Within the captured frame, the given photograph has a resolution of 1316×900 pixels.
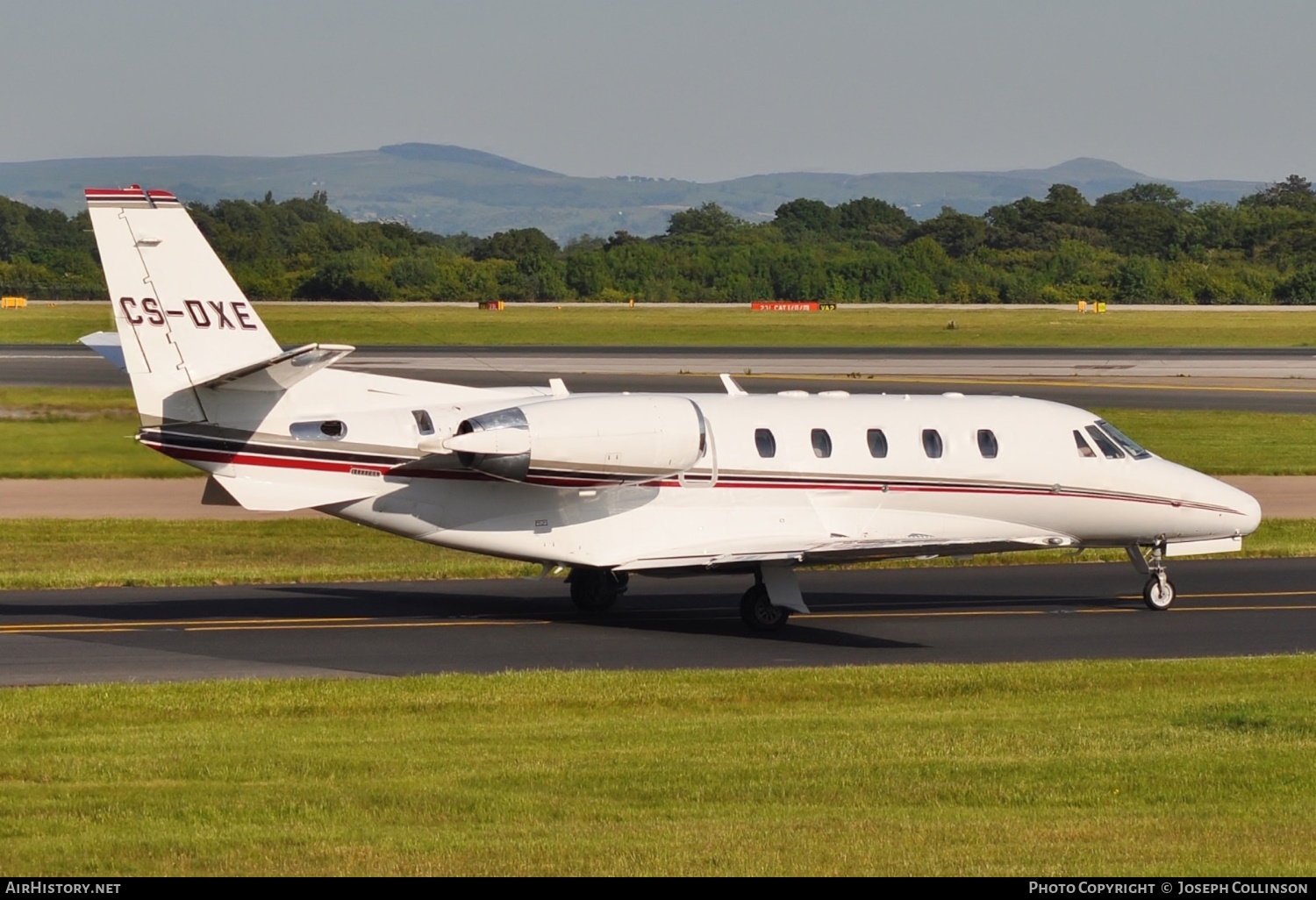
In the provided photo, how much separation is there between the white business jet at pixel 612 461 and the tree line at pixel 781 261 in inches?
2941

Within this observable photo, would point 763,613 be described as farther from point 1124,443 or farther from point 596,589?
point 1124,443

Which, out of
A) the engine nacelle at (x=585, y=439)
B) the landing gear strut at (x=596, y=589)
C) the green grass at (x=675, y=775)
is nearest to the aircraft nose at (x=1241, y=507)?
the green grass at (x=675, y=775)

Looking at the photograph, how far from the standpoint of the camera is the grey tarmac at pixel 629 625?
1895 centimetres

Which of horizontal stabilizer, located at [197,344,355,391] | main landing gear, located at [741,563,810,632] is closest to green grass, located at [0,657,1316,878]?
main landing gear, located at [741,563,810,632]

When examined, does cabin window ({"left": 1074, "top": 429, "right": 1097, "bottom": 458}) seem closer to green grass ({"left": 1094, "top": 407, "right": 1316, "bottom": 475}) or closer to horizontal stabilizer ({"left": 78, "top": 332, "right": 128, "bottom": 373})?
horizontal stabilizer ({"left": 78, "top": 332, "right": 128, "bottom": 373})

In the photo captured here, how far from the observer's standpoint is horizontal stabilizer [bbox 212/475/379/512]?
19812mm

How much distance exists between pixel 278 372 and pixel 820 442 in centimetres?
675

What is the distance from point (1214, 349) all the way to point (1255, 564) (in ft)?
180

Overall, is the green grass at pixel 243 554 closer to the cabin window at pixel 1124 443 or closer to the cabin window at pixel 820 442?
the cabin window at pixel 1124 443

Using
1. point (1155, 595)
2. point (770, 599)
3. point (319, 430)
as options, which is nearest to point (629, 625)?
point (770, 599)

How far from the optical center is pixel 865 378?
5888 centimetres

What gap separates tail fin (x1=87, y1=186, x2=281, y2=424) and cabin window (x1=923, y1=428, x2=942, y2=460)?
828cm

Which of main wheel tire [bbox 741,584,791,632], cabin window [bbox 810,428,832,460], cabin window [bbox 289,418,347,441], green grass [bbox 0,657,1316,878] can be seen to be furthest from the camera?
cabin window [bbox 810,428,832,460]

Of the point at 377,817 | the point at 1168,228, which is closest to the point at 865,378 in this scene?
the point at 377,817
